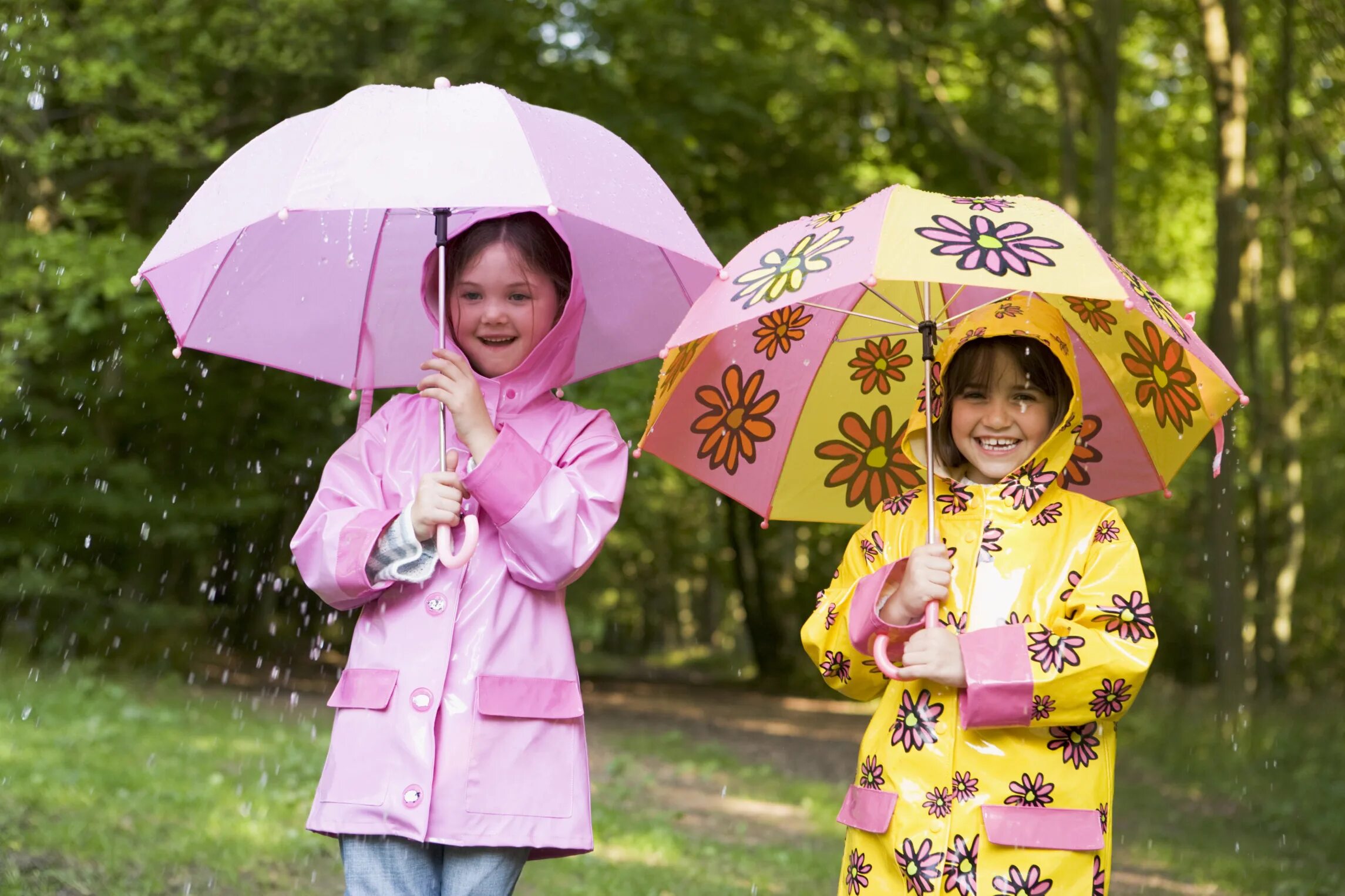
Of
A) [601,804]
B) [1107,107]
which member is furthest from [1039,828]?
[1107,107]

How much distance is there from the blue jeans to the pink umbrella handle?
581 millimetres

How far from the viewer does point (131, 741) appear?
9125 millimetres

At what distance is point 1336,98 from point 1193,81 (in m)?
4.74

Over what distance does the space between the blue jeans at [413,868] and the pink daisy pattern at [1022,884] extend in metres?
0.98

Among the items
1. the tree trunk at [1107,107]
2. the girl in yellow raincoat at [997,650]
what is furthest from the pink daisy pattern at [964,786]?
the tree trunk at [1107,107]

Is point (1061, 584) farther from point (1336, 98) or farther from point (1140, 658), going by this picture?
point (1336, 98)

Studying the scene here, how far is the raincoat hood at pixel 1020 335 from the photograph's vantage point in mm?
3201

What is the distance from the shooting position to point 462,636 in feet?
10.1

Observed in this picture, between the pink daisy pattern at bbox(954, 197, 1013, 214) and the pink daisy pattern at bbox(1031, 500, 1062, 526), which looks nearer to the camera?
the pink daisy pattern at bbox(1031, 500, 1062, 526)

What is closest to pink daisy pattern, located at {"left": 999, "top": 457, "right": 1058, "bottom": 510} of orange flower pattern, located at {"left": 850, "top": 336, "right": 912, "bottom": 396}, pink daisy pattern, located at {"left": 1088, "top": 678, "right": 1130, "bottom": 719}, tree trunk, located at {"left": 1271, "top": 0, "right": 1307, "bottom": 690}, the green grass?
pink daisy pattern, located at {"left": 1088, "top": 678, "right": 1130, "bottom": 719}

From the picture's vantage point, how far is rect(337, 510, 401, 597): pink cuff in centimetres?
306

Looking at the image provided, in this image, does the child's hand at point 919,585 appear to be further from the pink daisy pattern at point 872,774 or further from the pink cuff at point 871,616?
the pink daisy pattern at point 872,774

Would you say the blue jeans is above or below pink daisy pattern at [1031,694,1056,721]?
below

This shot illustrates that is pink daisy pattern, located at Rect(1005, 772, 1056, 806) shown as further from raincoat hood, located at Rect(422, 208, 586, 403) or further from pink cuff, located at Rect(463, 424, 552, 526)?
raincoat hood, located at Rect(422, 208, 586, 403)
